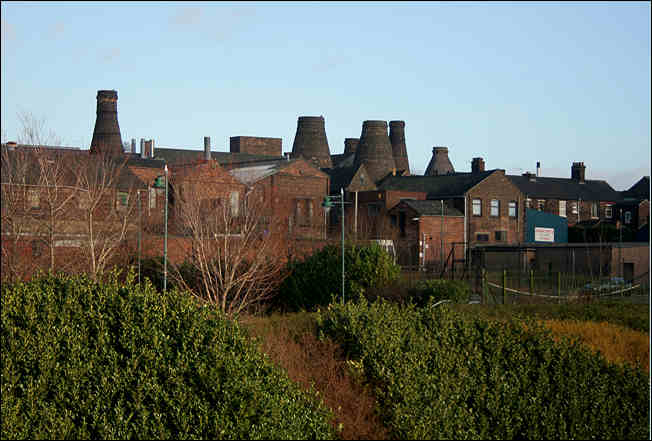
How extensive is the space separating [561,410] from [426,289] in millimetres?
14414

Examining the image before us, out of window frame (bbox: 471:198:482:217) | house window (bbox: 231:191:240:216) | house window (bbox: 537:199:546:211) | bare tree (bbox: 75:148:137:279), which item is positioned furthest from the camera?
house window (bbox: 537:199:546:211)

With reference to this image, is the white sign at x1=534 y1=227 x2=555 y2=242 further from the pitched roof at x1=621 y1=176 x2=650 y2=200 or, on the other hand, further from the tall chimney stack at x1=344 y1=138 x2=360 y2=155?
the tall chimney stack at x1=344 y1=138 x2=360 y2=155

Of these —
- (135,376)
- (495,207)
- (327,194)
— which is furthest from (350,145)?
(135,376)

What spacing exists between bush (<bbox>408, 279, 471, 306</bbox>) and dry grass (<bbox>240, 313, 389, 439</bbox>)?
483 inches

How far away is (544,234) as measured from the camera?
218 ft

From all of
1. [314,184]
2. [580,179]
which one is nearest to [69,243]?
[314,184]

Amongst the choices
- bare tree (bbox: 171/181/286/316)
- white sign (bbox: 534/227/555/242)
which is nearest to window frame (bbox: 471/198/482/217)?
white sign (bbox: 534/227/555/242)

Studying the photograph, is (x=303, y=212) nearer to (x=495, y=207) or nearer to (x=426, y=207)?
(x=426, y=207)

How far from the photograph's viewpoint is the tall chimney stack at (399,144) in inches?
3711

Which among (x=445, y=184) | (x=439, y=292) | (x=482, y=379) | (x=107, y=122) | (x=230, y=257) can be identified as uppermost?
(x=107, y=122)

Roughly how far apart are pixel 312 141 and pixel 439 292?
217 ft

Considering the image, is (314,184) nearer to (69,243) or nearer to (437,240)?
(437,240)

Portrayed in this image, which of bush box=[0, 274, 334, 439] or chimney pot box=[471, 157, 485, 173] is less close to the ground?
chimney pot box=[471, 157, 485, 173]

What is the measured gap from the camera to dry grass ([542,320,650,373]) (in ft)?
47.9
